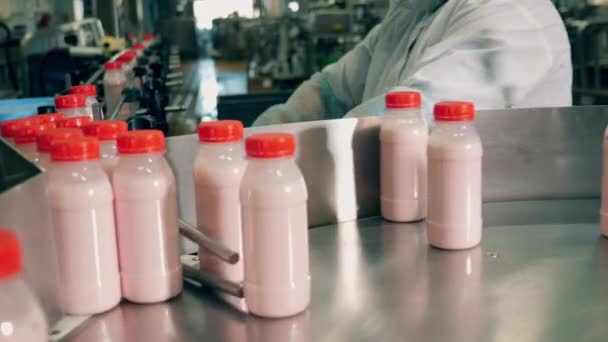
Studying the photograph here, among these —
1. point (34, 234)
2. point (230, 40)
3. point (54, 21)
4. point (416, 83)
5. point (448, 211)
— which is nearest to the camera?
point (34, 234)

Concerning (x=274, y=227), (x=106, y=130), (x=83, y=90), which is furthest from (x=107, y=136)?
(x=83, y=90)

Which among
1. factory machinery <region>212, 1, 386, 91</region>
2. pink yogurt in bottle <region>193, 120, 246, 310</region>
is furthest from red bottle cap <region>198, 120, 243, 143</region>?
factory machinery <region>212, 1, 386, 91</region>

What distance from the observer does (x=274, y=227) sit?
633 millimetres

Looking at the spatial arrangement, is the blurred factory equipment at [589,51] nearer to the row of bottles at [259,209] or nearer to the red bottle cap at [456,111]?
the red bottle cap at [456,111]

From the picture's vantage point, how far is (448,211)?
854 millimetres

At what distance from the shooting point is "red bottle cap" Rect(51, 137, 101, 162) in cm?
60

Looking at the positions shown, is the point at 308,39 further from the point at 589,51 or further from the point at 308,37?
the point at 589,51

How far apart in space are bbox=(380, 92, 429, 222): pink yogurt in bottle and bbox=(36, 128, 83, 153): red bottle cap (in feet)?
1.42

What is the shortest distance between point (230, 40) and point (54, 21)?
16.8ft

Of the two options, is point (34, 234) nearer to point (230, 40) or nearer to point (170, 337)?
point (170, 337)

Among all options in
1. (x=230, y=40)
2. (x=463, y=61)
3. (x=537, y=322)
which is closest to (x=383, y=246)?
(x=537, y=322)

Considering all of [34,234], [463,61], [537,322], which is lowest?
[537,322]

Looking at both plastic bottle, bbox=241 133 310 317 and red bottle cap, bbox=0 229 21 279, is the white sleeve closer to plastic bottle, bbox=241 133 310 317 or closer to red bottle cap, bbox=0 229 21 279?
plastic bottle, bbox=241 133 310 317

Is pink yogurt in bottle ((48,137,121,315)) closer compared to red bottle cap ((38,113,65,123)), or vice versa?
pink yogurt in bottle ((48,137,121,315))
